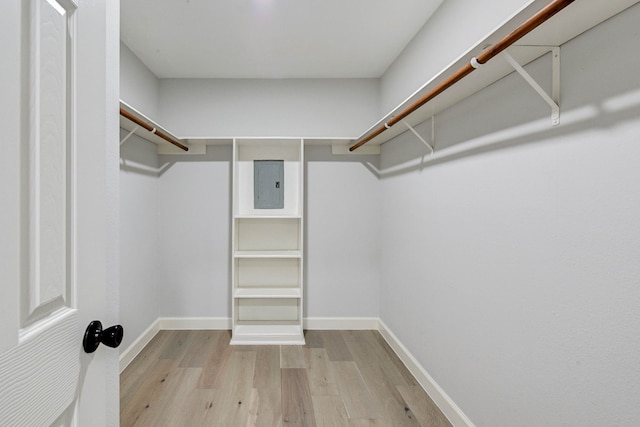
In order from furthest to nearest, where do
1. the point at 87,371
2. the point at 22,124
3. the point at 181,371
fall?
the point at 181,371, the point at 87,371, the point at 22,124

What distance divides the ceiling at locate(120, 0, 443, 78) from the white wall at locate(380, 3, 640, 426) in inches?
31.6

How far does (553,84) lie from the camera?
1.20 meters

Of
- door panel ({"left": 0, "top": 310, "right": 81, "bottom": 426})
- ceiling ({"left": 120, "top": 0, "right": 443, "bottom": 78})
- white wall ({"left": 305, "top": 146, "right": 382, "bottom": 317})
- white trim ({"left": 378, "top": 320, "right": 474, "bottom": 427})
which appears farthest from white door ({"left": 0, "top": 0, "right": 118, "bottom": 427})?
white wall ({"left": 305, "top": 146, "right": 382, "bottom": 317})

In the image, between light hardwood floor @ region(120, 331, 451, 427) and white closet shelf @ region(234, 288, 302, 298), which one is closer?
light hardwood floor @ region(120, 331, 451, 427)

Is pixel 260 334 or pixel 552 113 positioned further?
pixel 260 334

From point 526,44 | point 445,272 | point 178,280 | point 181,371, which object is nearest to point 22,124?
point 526,44

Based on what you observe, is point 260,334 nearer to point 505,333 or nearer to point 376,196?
point 376,196

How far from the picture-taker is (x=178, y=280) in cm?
322

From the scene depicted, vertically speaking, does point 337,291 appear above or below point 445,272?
below

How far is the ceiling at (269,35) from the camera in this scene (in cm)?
205

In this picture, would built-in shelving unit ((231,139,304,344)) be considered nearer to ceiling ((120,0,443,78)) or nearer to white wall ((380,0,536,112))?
ceiling ((120,0,443,78))

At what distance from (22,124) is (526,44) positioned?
142 centimetres

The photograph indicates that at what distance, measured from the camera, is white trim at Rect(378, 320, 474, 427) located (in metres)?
1.79

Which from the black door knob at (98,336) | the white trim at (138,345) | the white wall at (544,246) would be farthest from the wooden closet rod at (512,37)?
the white trim at (138,345)
